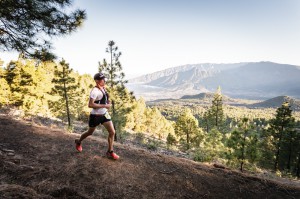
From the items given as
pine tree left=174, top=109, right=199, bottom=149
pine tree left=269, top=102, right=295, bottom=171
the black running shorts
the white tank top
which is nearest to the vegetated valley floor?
the black running shorts

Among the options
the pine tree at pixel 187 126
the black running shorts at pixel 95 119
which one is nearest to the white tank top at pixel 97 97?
the black running shorts at pixel 95 119

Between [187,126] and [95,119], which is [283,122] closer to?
[187,126]

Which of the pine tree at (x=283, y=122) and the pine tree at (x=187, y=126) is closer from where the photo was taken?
the pine tree at (x=283, y=122)

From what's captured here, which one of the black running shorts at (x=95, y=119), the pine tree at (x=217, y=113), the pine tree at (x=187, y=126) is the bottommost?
the pine tree at (x=187, y=126)

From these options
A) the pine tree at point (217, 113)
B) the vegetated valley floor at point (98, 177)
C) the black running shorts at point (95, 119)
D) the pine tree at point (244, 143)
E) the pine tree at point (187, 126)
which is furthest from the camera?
the pine tree at point (187, 126)

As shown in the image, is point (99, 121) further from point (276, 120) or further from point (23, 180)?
point (276, 120)

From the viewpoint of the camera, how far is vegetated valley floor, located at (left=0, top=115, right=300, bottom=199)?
4520 mm

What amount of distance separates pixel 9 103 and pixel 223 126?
3573 cm

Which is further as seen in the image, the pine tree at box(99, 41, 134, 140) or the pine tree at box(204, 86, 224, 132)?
the pine tree at box(204, 86, 224, 132)

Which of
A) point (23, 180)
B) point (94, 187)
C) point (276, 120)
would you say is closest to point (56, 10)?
point (23, 180)

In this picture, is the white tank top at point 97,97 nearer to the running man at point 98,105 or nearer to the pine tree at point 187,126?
the running man at point 98,105

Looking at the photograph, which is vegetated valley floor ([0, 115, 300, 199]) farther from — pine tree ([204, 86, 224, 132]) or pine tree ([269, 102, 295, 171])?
pine tree ([204, 86, 224, 132])

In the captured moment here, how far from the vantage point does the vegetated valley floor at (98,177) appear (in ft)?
14.8

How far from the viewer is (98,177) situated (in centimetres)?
527
